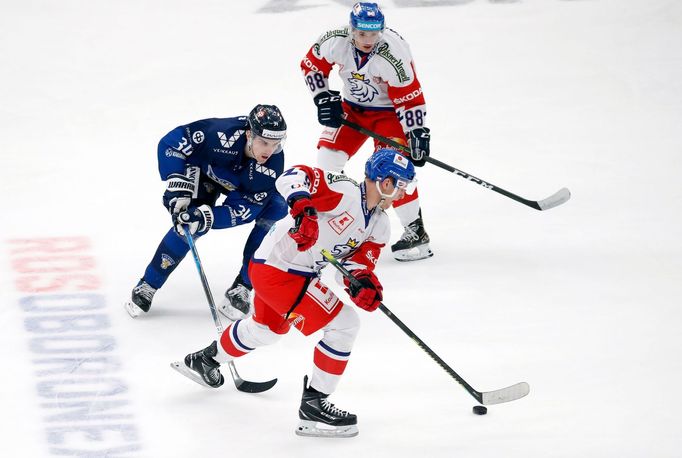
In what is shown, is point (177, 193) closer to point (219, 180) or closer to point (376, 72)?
point (219, 180)

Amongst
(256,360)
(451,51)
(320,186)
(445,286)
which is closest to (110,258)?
(256,360)

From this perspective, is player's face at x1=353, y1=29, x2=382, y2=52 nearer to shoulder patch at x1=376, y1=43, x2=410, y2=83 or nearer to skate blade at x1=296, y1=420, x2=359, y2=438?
shoulder patch at x1=376, y1=43, x2=410, y2=83

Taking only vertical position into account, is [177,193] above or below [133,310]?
above

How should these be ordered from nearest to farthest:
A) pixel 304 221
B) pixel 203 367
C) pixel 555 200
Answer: pixel 304 221
pixel 203 367
pixel 555 200

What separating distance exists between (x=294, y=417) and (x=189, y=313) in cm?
116

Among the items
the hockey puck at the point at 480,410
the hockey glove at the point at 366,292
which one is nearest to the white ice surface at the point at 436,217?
the hockey puck at the point at 480,410

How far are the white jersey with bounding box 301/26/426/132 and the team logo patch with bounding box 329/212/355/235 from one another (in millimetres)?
1853

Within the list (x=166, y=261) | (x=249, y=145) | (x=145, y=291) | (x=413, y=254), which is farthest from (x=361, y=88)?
(x=145, y=291)

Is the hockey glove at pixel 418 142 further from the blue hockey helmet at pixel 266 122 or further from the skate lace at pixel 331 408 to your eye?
the skate lace at pixel 331 408

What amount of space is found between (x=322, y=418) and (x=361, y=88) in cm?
229

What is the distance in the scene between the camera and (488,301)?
6184 mm

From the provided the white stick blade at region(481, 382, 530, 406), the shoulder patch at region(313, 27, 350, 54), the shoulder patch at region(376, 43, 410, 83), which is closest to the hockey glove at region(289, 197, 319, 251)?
the white stick blade at region(481, 382, 530, 406)

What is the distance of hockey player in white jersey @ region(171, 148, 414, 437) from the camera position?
4.65 meters

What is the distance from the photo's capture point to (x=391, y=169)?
4625 mm
